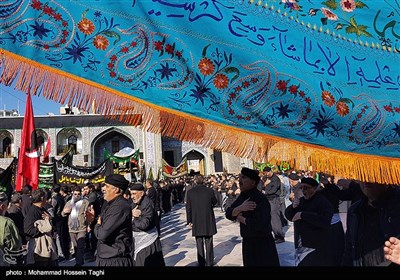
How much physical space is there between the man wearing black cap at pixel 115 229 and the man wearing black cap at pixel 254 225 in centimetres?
113

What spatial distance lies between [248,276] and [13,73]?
195 cm

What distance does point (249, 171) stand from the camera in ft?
12.7

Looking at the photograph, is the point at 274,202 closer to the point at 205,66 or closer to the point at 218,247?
the point at 218,247

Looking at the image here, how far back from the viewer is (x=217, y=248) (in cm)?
785

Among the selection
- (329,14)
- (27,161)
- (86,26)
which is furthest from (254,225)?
(27,161)

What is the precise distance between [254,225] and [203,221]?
104 inches

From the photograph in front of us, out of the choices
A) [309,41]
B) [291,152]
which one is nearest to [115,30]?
[309,41]

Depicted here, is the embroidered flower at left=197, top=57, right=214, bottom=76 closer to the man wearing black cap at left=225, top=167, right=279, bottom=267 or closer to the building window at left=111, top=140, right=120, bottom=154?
the man wearing black cap at left=225, top=167, right=279, bottom=267

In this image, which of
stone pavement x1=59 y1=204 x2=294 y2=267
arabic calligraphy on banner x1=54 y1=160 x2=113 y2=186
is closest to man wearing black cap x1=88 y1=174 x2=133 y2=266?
stone pavement x1=59 y1=204 x2=294 y2=267

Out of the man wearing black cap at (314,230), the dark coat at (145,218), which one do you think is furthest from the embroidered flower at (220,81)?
the dark coat at (145,218)

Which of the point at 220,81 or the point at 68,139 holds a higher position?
the point at 68,139

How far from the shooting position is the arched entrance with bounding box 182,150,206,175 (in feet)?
122

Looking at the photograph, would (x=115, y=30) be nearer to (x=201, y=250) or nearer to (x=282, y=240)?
(x=201, y=250)

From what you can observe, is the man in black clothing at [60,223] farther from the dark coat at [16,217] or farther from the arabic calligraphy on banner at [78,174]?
the dark coat at [16,217]
